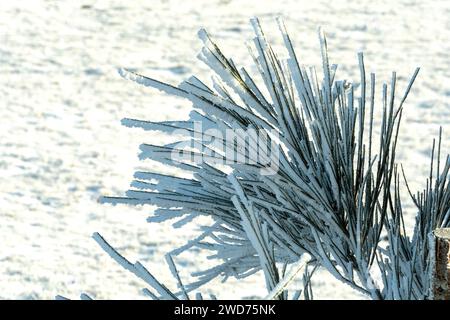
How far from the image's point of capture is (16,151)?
4750mm

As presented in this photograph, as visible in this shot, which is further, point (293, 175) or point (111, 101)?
point (111, 101)

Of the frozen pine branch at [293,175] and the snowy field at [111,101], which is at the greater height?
the snowy field at [111,101]

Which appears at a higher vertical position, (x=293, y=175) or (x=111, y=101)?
(x=111, y=101)

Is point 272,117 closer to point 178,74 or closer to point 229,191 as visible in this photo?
point 229,191

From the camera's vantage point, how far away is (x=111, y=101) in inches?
209

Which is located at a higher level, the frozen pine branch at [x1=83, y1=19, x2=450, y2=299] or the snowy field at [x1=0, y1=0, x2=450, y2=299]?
the snowy field at [x1=0, y1=0, x2=450, y2=299]

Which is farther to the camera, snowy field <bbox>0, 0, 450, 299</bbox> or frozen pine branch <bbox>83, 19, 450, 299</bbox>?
snowy field <bbox>0, 0, 450, 299</bbox>

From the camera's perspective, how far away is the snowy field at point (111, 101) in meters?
3.83

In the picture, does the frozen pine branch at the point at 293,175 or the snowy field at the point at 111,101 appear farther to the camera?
the snowy field at the point at 111,101

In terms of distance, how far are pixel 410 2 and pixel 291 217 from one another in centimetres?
581

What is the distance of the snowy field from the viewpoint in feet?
12.6

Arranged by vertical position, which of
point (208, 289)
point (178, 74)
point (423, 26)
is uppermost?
point (423, 26)
